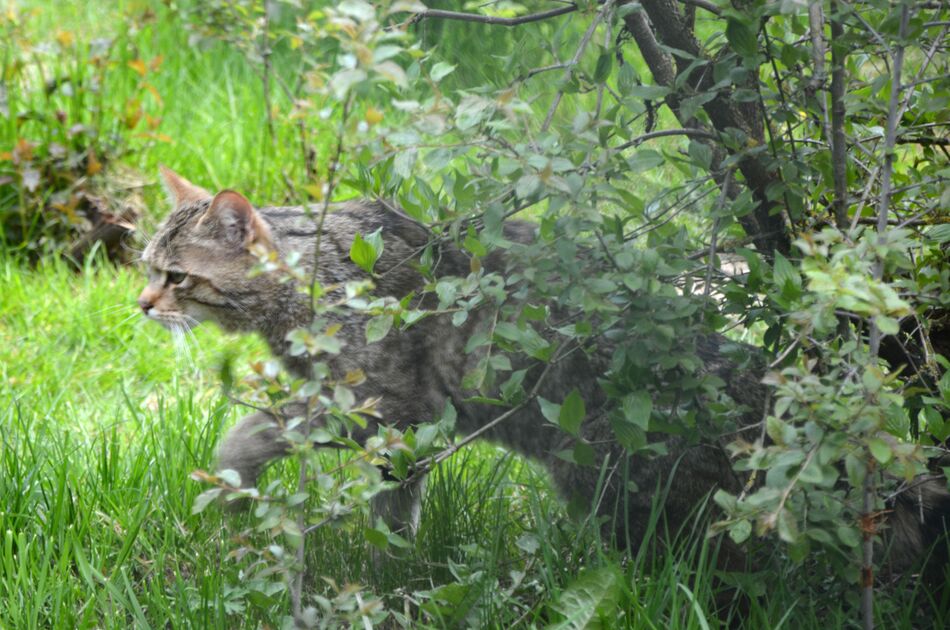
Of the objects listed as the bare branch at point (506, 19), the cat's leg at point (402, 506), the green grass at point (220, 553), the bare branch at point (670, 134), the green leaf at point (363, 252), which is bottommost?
the cat's leg at point (402, 506)

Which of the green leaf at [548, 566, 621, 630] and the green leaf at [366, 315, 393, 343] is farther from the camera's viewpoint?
the green leaf at [548, 566, 621, 630]

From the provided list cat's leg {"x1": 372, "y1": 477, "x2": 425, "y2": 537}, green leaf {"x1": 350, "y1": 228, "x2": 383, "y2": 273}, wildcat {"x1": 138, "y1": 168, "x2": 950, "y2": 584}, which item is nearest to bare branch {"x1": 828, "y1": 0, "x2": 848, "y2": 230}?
wildcat {"x1": 138, "y1": 168, "x2": 950, "y2": 584}

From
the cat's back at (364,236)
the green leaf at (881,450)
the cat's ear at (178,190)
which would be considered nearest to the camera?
the green leaf at (881,450)

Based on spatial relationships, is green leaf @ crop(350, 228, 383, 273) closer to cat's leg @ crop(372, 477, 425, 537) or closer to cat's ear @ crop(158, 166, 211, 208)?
cat's leg @ crop(372, 477, 425, 537)

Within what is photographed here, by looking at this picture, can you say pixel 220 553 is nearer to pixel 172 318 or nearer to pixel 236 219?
pixel 172 318

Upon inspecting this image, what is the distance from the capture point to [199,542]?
9.60ft

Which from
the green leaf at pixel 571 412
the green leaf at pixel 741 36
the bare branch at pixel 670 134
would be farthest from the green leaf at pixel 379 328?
the green leaf at pixel 741 36

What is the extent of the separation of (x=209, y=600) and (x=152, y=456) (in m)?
0.81

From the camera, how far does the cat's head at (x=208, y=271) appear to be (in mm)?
3148

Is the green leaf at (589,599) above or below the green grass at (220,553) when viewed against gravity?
above

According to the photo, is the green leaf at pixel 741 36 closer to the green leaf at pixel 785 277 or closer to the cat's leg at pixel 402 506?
the green leaf at pixel 785 277

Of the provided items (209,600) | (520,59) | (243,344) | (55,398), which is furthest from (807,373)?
(55,398)

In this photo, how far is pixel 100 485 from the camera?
3061 mm

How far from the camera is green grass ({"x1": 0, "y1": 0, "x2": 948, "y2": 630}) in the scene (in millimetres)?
2426
